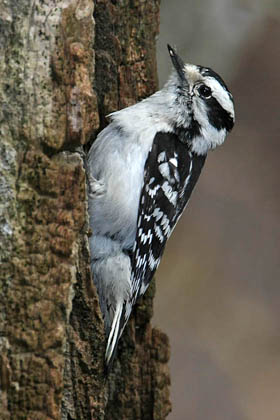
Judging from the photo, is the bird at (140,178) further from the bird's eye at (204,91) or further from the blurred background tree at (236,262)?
the blurred background tree at (236,262)

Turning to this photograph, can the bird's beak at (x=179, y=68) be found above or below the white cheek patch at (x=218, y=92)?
above

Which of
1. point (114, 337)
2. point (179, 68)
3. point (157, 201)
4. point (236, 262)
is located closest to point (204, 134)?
point (179, 68)

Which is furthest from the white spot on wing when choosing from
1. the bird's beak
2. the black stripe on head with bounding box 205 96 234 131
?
the bird's beak

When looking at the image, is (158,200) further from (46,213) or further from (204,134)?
(46,213)

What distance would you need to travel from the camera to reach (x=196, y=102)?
147 inches

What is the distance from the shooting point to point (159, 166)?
3584 millimetres

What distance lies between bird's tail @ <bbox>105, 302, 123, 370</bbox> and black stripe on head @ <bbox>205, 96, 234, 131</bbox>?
104cm

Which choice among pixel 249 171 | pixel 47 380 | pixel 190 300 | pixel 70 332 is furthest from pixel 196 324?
pixel 47 380

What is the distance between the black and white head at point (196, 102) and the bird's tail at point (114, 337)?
0.92m

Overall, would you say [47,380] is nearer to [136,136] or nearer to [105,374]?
[105,374]

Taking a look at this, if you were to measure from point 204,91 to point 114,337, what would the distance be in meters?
1.29

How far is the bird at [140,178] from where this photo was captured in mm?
3430

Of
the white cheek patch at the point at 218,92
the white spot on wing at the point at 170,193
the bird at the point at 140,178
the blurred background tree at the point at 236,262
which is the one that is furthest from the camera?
the blurred background tree at the point at 236,262

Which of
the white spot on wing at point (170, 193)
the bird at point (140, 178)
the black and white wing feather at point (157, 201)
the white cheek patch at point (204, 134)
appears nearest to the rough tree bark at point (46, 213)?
the bird at point (140, 178)
